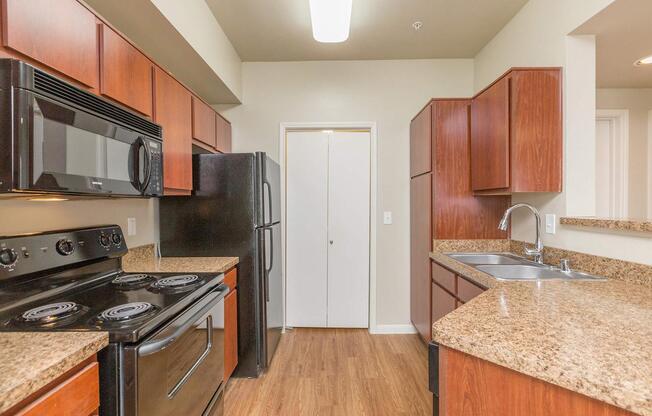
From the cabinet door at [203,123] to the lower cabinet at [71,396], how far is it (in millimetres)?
1689

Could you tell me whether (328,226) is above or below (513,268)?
above

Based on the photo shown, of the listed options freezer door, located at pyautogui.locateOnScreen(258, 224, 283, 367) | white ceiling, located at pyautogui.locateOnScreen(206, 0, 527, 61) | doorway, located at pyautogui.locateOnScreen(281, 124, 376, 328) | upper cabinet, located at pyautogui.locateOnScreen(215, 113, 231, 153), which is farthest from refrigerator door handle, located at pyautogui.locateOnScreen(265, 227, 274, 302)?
white ceiling, located at pyautogui.locateOnScreen(206, 0, 527, 61)

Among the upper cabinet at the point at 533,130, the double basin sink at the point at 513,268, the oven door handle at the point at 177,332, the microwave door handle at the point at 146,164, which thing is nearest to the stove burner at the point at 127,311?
the oven door handle at the point at 177,332

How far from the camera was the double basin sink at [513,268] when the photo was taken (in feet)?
5.74

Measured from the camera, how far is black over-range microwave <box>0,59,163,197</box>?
903mm

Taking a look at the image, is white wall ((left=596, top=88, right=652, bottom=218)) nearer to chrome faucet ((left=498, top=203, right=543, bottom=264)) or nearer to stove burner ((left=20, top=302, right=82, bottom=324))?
chrome faucet ((left=498, top=203, right=543, bottom=264))

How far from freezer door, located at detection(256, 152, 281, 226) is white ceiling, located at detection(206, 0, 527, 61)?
1065 millimetres

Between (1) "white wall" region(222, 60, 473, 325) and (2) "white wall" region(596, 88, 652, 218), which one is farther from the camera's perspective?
(1) "white wall" region(222, 60, 473, 325)

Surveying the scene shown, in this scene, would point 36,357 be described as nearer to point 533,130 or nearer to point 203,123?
point 203,123

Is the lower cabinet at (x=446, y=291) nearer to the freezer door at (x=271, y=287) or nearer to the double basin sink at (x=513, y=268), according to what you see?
the double basin sink at (x=513, y=268)

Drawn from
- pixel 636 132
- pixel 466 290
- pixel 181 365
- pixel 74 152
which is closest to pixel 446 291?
Result: pixel 466 290

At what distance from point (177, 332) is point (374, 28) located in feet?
8.29

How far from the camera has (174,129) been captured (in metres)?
1.99

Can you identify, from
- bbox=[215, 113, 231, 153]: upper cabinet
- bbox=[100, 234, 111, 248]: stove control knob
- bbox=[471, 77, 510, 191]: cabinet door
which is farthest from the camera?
bbox=[215, 113, 231, 153]: upper cabinet
